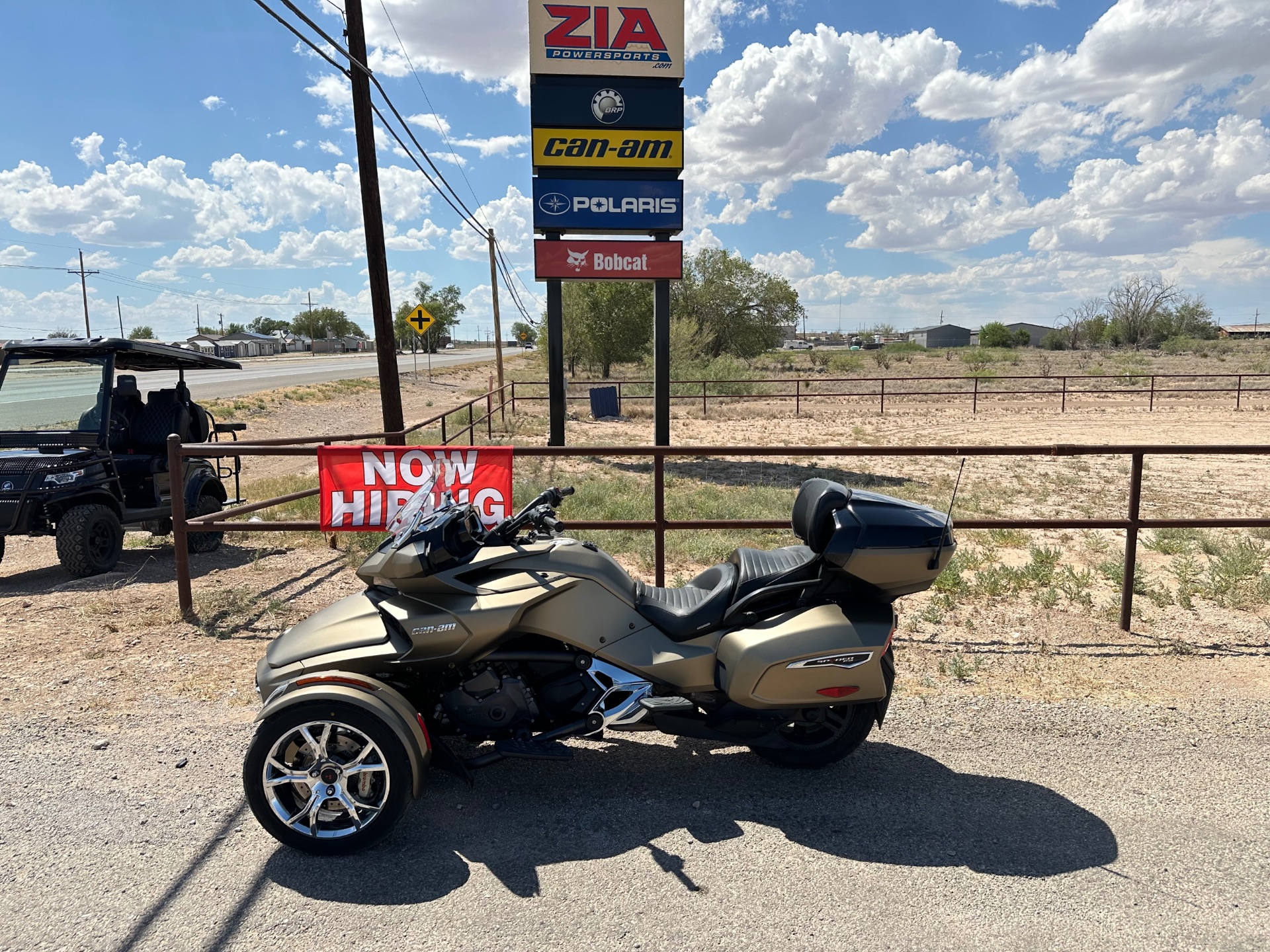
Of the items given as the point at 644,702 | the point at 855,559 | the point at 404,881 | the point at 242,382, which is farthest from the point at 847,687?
the point at 242,382

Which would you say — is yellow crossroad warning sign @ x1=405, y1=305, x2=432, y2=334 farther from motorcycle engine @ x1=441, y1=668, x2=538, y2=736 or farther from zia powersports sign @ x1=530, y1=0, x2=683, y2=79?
motorcycle engine @ x1=441, y1=668, x2=538, y2=736

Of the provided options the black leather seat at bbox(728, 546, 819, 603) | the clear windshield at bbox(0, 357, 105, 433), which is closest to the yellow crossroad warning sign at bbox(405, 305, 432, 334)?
the clear windshield at bbox(0, 357, 105, 433)

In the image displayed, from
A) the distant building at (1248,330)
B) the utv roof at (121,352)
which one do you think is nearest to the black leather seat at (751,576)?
the utv roof at (121,352)

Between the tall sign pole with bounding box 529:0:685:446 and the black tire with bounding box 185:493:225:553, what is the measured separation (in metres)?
6.94

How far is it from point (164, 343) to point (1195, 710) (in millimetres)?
9060

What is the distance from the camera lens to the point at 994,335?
8788 centimetres

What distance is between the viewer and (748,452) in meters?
5.86

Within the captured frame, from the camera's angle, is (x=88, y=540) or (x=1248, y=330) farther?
(x=1248, y=330)

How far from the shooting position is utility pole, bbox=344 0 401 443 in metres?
10.4

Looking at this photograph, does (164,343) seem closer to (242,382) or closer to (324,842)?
(324,842)

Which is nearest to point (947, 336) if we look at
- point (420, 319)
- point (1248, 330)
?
point (1248, 330)

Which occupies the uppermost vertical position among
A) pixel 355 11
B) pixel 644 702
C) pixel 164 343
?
pixel 355 11

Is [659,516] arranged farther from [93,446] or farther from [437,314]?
[437,314]

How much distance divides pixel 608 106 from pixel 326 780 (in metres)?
12.8
